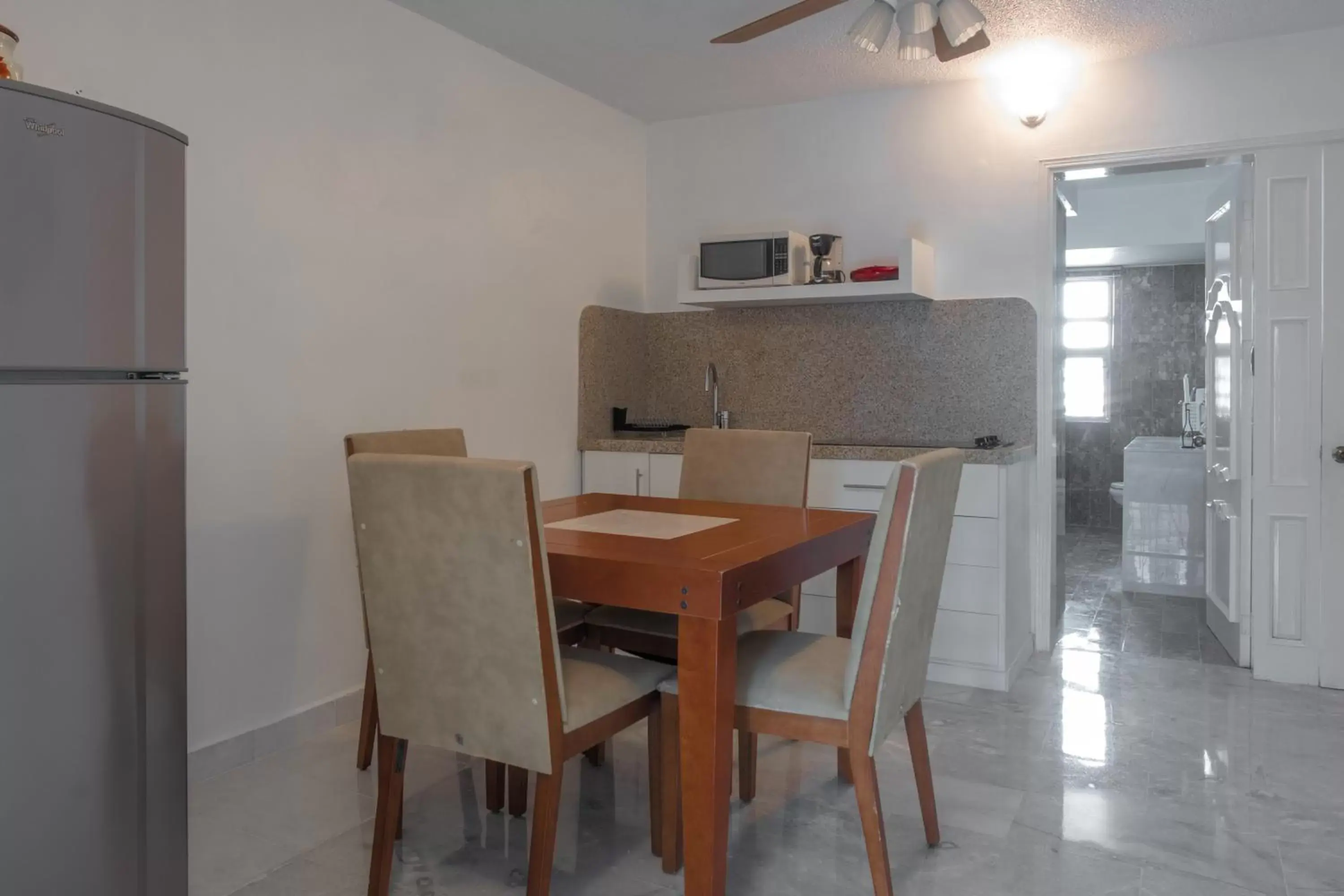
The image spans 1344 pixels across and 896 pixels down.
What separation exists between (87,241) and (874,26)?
218 centimetres

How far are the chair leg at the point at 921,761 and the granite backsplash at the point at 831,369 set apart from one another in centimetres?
202

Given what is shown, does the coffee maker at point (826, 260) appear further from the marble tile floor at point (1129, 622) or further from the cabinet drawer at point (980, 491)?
the marble tile floor at point (1129, 622)

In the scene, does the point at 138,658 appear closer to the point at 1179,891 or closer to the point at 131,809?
the point at 131,809

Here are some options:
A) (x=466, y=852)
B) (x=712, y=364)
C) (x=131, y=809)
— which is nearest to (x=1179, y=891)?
(x=466, y=852)

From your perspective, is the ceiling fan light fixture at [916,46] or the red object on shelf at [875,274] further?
the red object on shelf at [875,274]

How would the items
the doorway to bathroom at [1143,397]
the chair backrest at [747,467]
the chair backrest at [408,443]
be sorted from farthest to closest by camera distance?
the doorway to bathroom at [1143,397]
the chair backrest at [747,467]
the chair backrest at [408,443]

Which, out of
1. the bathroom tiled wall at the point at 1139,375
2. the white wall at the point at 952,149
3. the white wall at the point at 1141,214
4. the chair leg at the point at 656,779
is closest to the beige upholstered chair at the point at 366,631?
the chair leg at the point at 656,779

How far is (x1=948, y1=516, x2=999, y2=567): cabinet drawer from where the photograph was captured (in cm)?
355

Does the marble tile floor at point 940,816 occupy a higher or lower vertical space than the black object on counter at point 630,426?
lower

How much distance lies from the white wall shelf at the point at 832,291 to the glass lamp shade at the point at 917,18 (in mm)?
1191

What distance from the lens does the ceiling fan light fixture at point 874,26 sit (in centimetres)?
278

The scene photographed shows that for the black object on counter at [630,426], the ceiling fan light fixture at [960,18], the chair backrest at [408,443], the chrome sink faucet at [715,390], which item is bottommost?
the chair backrest at [408,443]

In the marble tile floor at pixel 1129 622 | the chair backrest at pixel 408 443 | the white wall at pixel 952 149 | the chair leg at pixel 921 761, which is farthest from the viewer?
the marble tile floor at pixel 1129 622

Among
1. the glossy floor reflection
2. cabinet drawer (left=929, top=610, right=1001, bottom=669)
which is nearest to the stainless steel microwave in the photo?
cabinet drawer (left=929, top=610, right=1001, bottom=669)
